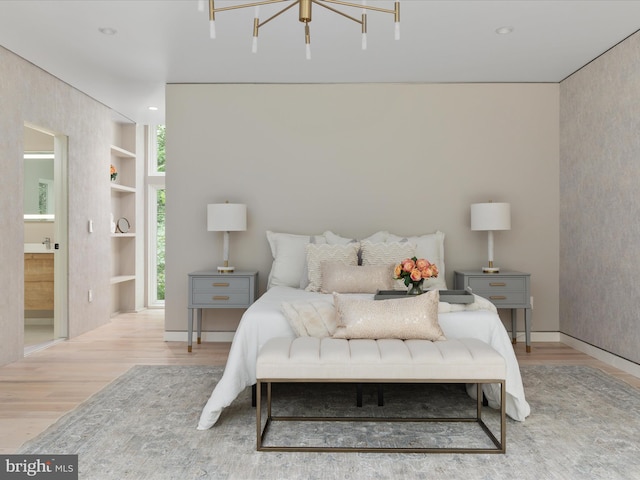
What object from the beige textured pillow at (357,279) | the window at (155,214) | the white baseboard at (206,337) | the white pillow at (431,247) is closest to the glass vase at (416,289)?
the beige textured pillow at (357,279)

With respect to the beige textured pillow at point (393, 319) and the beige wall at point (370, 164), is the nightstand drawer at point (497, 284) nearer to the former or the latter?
the beige wall at point (370, 164)

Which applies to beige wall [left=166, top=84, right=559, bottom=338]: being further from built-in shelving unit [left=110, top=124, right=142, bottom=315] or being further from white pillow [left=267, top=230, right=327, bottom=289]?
built-in shelving unit [left=110, top=124, right=142, bottom=315]

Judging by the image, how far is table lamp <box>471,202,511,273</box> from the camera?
4832 mm

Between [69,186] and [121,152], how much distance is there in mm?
1636

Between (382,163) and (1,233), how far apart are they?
346 centimetres

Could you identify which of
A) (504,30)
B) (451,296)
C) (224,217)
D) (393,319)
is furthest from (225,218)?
(504,30)

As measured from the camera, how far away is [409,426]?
9.38 ft

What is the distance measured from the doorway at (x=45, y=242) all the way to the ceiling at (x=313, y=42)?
1.20 m

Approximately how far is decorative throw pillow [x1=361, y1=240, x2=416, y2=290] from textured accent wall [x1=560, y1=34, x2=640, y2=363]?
1.59 m

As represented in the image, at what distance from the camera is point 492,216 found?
484 cm

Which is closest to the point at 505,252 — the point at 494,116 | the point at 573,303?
the point at 573,303

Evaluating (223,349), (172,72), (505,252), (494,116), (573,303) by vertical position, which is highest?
(172,72)

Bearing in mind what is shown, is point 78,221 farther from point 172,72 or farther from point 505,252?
point 505,252

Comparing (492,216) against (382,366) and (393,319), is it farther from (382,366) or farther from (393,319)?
(382,366)
